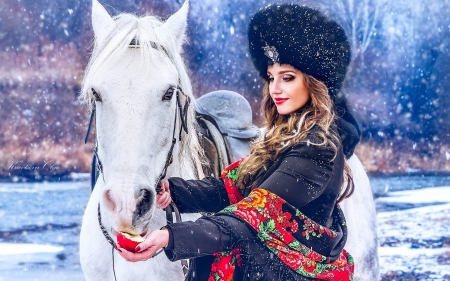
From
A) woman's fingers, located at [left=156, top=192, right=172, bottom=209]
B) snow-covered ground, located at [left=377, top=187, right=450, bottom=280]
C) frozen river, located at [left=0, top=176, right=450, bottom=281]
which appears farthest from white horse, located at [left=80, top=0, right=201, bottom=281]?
snow-covered ground, located at [left=377, top=187, right=450, bottom=280]

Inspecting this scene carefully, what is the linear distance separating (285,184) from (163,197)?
423 mm

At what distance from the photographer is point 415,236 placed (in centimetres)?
601

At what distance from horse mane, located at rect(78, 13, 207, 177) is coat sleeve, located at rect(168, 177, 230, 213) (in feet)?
0.66

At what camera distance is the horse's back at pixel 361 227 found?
2695mm

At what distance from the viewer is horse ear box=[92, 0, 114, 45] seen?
5.56ft

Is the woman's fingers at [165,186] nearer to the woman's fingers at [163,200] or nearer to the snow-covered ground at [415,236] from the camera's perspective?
the woman's fingers at [163,200]

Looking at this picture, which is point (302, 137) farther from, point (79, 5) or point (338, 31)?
point (79, 5)

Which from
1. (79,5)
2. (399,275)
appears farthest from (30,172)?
(399,275)

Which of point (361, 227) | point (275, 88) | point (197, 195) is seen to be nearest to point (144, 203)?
point (197, 195)

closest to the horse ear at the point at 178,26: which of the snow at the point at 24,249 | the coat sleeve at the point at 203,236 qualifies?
the coat sleeve at the point at 203,236

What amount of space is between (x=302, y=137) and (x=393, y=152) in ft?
33.7

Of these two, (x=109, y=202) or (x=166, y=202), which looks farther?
(x=166, y=202)

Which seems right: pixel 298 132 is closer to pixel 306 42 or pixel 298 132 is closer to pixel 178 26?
pixel 306 42

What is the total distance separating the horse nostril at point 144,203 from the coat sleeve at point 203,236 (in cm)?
17
